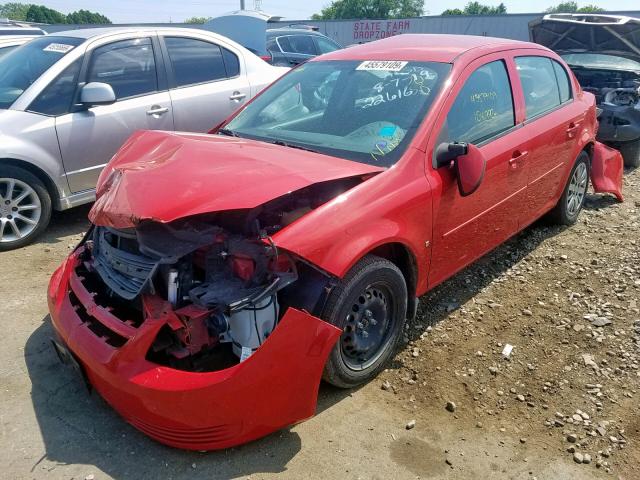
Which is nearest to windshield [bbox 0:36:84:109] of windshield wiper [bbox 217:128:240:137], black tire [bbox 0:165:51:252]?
black tire [bbox 0:165:51:252]

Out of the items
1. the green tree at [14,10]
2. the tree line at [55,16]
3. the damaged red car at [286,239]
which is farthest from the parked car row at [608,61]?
the green tree at [14,10]

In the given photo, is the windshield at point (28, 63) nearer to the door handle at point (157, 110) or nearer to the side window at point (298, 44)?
the door handle at point (157, 110)

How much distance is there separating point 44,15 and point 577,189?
7521 centimetres

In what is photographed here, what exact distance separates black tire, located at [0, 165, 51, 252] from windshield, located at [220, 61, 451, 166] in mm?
1948

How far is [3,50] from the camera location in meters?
6.34

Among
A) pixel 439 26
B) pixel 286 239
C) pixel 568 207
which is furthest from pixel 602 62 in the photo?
pixel 439 26

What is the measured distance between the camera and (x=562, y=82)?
4.73 m

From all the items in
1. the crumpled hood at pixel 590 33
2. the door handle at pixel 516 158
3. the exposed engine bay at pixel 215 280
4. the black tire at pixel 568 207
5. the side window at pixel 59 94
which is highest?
the crumpled hood at pixel 590 33

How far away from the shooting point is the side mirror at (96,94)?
4602 millimetres

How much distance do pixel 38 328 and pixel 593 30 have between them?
7.44 meters

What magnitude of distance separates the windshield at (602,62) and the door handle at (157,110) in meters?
5.91

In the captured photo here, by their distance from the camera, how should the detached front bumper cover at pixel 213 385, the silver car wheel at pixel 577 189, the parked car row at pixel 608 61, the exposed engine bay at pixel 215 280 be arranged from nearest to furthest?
the detached front bumper cover at pixel 213 385 → the exposed engine bay at pixel 215 280 → the silver car wheel at pixel 577 189 → the parked car row at pixel 608 61

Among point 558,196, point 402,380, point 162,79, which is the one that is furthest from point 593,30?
point 402,380

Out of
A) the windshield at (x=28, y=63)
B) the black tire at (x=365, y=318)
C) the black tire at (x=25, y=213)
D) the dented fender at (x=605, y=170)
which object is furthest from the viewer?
the dented fender at (x=605, y=170)
